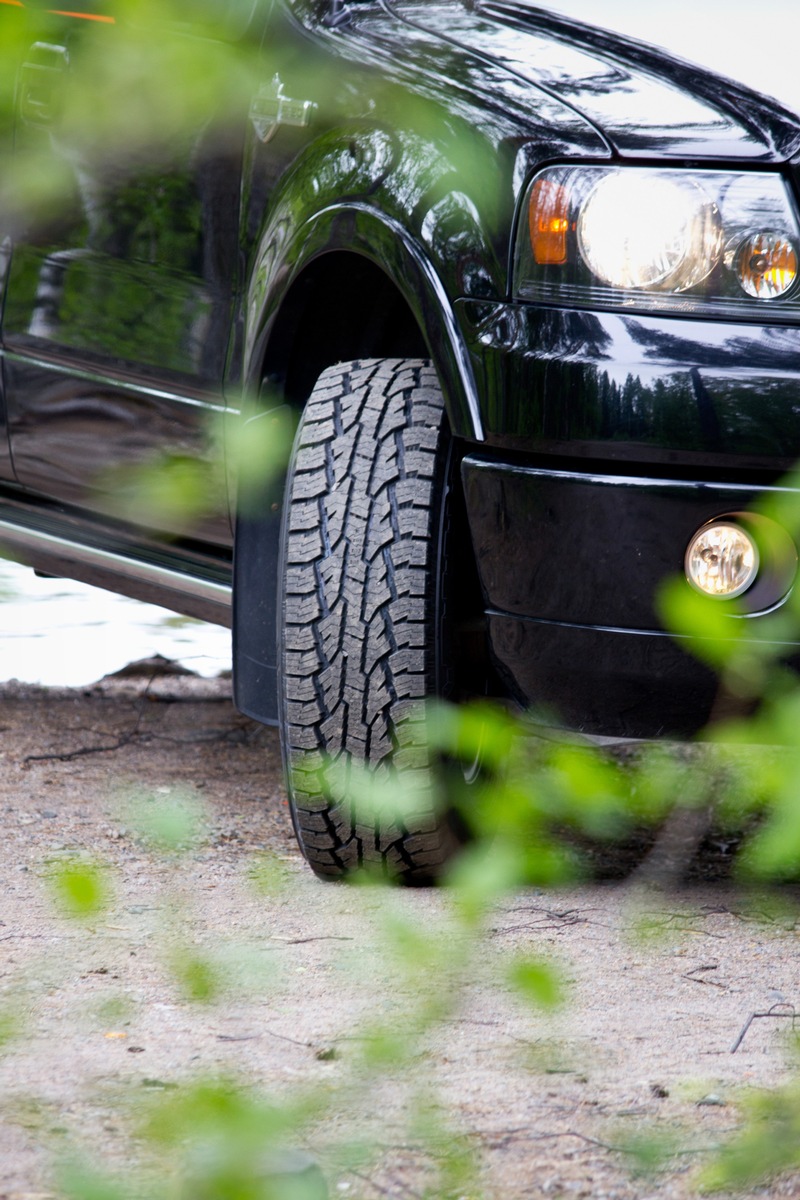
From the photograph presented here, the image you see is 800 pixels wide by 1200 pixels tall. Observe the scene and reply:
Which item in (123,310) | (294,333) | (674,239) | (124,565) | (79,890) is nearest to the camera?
(79,890)

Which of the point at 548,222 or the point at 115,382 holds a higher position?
the point at 548,222

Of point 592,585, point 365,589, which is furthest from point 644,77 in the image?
point 365,589

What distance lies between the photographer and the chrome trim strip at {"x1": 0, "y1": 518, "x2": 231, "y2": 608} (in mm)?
2883

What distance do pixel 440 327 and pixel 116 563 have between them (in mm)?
1142

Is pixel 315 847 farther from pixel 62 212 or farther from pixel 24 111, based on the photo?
pixel 24 111

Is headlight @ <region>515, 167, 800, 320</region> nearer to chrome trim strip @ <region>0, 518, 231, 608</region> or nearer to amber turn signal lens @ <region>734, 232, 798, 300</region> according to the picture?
amber turn signal lens @ <region>734, 232, 798, 300</region>

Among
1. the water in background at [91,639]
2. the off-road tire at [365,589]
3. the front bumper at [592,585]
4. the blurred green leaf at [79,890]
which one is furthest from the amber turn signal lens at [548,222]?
the water in background at [91,639]

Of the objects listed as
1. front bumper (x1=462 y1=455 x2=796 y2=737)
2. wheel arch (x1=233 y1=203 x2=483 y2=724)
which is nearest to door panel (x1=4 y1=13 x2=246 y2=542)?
wheel arch (x1=233 y1=203 x2=483 y2=724)

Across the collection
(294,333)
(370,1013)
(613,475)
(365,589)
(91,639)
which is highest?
(294,333)

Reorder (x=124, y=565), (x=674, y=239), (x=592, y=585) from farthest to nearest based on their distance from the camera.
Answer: (x=124, y=565) < (x=592, y=585) < (x=674, y=239)

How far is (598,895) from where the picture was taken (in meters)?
2.55

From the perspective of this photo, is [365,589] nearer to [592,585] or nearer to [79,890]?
[592,585]

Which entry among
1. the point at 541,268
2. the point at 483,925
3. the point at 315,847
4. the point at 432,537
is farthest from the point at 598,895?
the point at 541,268

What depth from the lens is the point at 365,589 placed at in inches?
91.0
